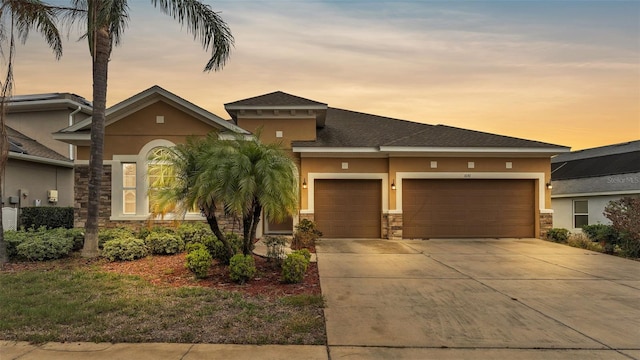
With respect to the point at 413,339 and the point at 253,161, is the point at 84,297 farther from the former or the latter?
the point at 413,339

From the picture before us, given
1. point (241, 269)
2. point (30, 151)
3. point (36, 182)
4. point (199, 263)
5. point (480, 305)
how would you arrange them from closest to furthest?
point (480, 305)
point (241, 269)
point (199, 263)
point (36, 182)
point (30, 151)

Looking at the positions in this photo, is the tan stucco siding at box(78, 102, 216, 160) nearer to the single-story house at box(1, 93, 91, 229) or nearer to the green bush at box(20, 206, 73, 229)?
the green bush at box(20, 206, 73, 229)

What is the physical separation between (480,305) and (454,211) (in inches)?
395

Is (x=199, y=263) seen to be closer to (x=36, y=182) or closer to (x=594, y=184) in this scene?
(x=36, y=182)

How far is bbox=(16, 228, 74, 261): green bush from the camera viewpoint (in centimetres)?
1011

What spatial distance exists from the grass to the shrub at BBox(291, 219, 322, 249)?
19.3 ft

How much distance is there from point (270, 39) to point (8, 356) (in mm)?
11211

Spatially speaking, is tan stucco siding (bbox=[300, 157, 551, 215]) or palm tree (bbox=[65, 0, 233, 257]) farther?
tan stucco siding (bbox=[300, 157, 551, 215])

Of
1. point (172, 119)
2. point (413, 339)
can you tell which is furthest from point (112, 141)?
point (413, 339)

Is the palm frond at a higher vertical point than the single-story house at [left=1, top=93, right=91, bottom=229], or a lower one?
higher

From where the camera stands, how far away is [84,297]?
278 inches

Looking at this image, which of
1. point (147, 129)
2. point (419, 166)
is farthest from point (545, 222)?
point (147, 129)

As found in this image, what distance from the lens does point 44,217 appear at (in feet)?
55.7

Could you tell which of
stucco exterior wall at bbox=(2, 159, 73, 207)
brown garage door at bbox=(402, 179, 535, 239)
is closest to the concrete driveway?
brown garage door at bbox=(402, 179, 535, 239)
